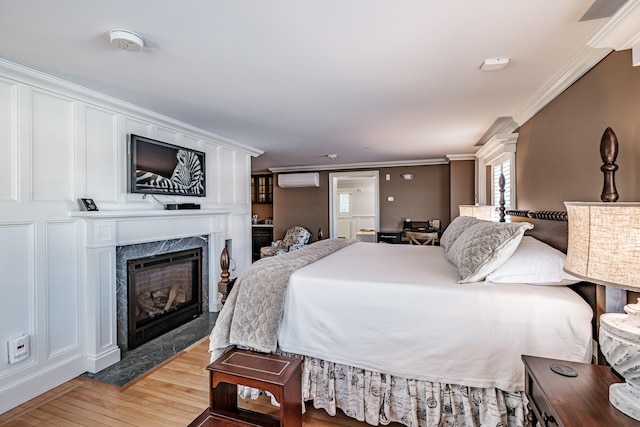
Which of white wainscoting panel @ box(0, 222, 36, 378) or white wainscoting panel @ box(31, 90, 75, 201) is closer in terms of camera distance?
white wainscoting panel @ box(0, 222, 36, 378)

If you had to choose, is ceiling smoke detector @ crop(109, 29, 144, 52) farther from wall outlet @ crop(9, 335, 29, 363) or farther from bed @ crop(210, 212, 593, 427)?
wall outlet @ crop(9, 335, 29, 363)

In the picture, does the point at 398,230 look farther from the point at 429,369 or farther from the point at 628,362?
the point at 628,362

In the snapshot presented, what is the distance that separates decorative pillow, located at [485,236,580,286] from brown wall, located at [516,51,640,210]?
45 centimetres

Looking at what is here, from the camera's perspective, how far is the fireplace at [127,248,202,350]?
9.37ft

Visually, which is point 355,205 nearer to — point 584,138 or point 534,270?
point 584,138

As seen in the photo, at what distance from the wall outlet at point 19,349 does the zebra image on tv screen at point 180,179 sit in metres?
1.41

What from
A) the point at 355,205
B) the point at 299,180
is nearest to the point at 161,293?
the point at 299,180

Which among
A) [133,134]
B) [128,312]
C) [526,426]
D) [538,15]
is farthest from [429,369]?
[133,134]

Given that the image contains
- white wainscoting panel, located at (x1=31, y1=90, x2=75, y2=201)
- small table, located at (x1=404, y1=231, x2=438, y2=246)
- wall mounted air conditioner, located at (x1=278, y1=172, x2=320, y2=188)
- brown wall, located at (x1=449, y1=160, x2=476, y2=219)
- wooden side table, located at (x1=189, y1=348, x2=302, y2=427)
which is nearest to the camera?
wooden side table, located at (x1=189, y1=348, x2=302, y2=427)

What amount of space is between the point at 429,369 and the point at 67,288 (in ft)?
8.80

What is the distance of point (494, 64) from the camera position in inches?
76.7

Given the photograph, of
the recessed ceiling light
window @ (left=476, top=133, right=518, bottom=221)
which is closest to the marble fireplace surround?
the recessed ceiling light

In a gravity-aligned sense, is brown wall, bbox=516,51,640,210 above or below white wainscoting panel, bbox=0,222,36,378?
above

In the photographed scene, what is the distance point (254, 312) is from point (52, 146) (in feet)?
6.57
